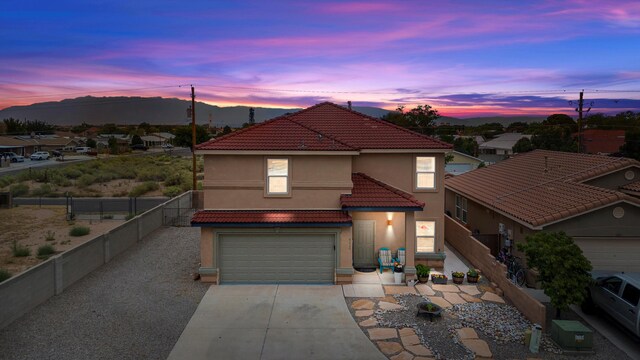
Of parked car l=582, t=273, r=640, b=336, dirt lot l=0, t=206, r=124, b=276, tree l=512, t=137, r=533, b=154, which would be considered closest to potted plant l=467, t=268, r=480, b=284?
parked car l=582, t=273, r=640, b=336

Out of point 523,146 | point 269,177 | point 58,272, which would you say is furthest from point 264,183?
point 523,146

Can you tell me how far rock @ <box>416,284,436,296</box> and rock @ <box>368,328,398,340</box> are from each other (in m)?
3.51

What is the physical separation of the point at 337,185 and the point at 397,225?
3204mm

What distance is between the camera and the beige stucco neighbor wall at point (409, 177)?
64.0 ft

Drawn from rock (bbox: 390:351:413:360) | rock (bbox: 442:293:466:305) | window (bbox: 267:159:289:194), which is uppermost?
window (bbox: 267:159:289:194)

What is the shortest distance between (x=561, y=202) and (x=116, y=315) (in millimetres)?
16219

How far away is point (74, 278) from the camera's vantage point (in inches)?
669

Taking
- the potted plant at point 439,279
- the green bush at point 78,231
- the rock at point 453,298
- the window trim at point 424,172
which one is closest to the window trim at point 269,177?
the window trim at point 424,172

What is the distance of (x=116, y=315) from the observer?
14.3 m

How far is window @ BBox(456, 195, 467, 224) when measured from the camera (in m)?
25.3

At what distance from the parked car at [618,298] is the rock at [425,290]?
15.8 ft

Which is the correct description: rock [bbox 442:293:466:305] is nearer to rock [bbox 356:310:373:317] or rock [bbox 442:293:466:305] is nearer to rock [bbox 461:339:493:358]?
rock [bbox 461:339:493:358]

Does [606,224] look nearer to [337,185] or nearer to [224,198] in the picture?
[337,185]

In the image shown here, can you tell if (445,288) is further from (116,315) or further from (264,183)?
(116,315)
